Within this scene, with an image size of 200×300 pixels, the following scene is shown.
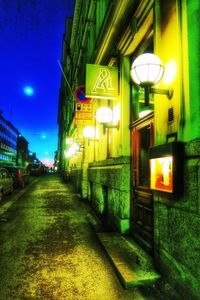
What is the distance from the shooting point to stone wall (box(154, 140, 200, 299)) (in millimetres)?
3269

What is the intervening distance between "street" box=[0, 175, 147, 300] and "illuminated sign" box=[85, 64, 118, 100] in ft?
15.1

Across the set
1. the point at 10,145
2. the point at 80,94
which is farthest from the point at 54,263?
the point at 10,145

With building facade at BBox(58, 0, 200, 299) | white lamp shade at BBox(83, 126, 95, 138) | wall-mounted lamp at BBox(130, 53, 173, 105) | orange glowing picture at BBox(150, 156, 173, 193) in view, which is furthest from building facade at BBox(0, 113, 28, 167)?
wall-mounted lamp at BBox(130, 53, 173, 105)

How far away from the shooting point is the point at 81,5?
717 inches

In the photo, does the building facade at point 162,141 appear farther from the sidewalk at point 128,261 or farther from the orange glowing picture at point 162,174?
the sidewalk at point 128,261

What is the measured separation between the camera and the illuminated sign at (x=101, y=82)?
24.2 feet

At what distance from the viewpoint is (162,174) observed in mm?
4164

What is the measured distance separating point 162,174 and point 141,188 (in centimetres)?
210

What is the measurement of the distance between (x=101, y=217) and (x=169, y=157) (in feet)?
20.1

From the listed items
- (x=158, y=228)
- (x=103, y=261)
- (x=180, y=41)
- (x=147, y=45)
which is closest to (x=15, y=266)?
(x=103, y=261)

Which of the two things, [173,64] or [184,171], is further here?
[173,64]

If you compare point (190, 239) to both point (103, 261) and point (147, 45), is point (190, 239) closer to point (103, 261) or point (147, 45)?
point (103, 261)

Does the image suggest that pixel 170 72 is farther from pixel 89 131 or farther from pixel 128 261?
pixel 89 131

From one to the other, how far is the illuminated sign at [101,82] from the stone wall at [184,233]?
4322 mm
